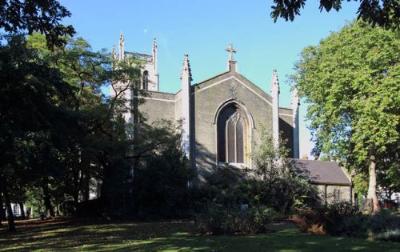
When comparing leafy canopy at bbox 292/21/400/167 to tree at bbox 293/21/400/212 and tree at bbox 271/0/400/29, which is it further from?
tree at bbox 271/0/400/29

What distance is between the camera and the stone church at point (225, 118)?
4434 cm

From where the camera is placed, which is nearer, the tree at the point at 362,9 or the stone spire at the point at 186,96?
the tree at the point at 362,9

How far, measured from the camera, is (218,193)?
3875 centimetres

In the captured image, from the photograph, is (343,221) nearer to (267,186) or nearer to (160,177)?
(160,177)

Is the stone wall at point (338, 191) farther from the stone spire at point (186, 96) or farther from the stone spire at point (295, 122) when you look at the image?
the stone spire at point (186, 96)

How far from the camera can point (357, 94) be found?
3934 centimetres

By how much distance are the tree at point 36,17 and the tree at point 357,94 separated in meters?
28.7

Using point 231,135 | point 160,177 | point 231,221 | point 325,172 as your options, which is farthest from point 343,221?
point 325,172

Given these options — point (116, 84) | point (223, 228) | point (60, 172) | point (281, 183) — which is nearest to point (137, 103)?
point (116, 84)

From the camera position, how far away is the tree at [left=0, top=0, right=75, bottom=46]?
9.01m

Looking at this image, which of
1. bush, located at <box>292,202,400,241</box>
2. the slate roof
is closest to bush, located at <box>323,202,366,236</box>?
bush, located at <box>292,202,400,241</box>

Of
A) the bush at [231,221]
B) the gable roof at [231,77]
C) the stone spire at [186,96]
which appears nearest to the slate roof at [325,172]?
the gable roof at [231,77]

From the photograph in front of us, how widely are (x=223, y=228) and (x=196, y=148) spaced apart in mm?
25489

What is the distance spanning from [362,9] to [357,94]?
33.0 m
